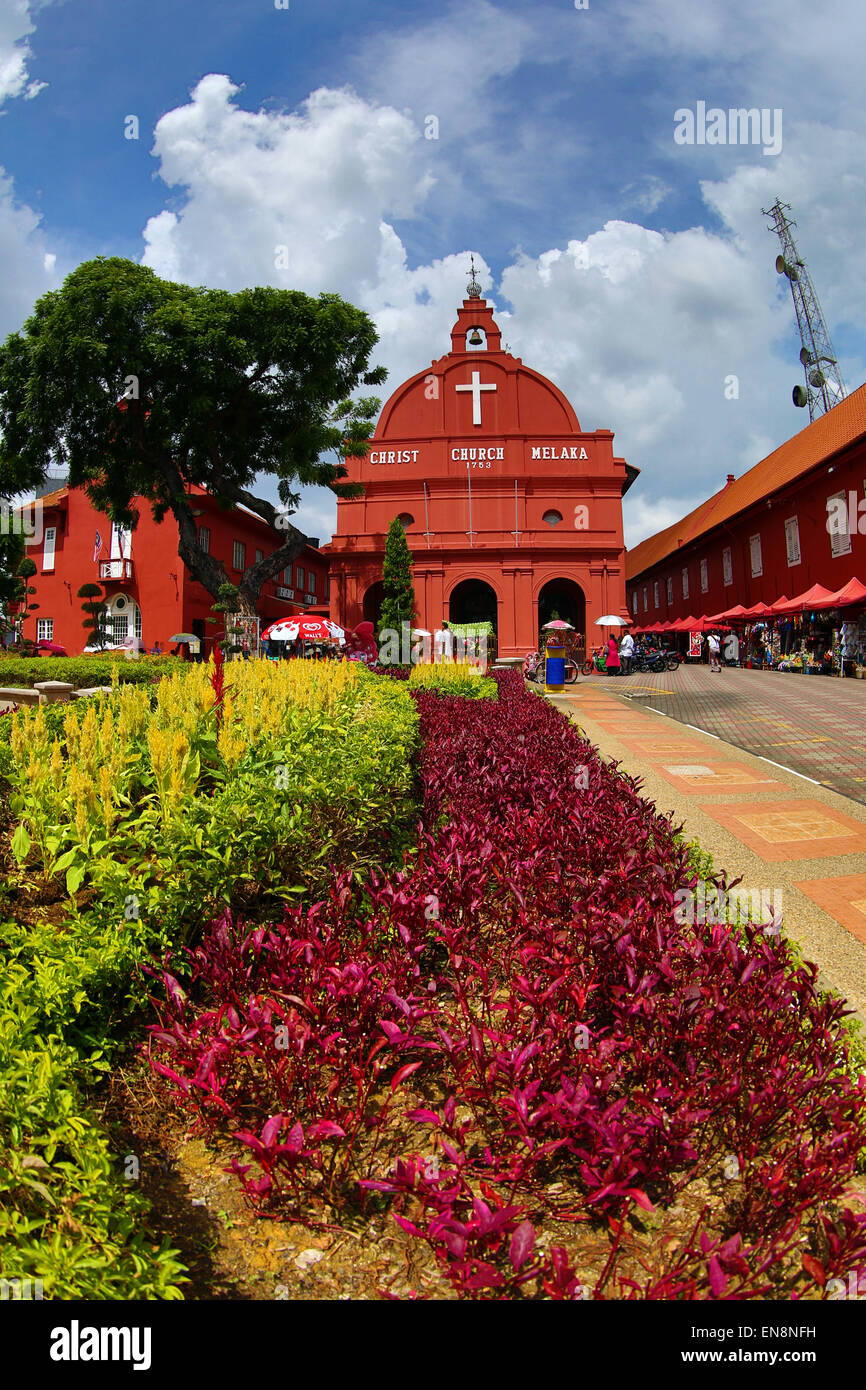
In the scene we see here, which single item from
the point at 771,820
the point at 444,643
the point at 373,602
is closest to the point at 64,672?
the point at 444,643

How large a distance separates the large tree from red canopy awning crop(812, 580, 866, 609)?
15926 millimetres

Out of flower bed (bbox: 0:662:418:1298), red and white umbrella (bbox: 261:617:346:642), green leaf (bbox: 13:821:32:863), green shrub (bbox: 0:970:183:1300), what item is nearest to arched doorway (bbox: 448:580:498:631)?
red and white umbrella (bbox: 261:617:346:642)

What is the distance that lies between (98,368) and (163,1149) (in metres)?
23.9

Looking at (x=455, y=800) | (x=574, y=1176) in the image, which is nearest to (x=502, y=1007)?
(x=574, y=1176)

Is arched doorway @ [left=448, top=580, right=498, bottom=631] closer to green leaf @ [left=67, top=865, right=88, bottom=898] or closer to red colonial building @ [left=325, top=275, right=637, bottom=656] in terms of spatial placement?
red colonial building @ [left=325, top=275, right=637, bottom=656]

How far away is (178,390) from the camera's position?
23.0 meters

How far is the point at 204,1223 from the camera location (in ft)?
5.83

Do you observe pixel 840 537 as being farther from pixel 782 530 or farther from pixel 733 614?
pixel 733 614

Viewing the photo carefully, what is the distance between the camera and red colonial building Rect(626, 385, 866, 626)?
22891 millimetres

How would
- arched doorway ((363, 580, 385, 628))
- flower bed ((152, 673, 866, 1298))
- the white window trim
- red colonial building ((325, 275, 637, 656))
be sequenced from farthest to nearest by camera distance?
arched doorway ((363, 580, 385, 628))
red colonial building ((325, 275, 637, 656))
the white window trim
flower bed ((152, 673, 866, 1298))

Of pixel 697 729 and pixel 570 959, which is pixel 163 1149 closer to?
pixel 570 959

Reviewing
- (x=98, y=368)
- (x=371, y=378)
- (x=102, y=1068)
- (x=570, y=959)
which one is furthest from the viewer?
(x=371, y=378)

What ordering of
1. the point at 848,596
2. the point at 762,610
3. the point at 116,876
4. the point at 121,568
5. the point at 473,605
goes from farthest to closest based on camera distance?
the point at 473,605
the point at 121,568
the point at 762,610
the point at 848,596
the point at 116,876

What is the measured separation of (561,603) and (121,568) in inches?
879
